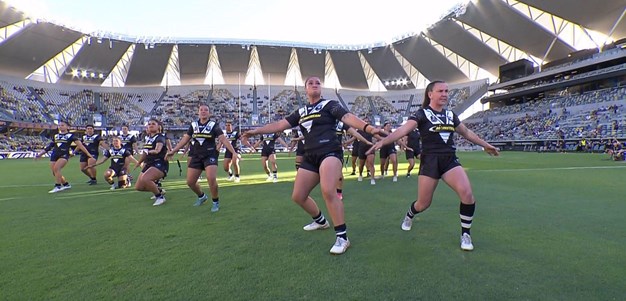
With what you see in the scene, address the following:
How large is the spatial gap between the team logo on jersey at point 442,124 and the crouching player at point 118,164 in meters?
9.99

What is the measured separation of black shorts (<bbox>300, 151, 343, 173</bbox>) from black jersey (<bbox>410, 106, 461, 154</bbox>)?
1.13 meters

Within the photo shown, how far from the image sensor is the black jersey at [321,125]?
427cm

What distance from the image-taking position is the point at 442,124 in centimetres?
444

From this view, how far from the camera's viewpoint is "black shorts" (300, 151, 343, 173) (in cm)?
425

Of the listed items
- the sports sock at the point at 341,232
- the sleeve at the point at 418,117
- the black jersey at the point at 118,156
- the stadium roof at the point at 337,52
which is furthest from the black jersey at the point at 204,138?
the stadium roof at the point at 337,52

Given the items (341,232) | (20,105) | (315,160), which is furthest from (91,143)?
(20,105)

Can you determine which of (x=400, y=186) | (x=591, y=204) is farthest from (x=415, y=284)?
(x=400, y=186)

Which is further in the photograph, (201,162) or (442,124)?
(201,162)

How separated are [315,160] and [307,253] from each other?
1.16 m

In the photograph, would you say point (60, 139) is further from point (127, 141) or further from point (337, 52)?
point (337, 52)

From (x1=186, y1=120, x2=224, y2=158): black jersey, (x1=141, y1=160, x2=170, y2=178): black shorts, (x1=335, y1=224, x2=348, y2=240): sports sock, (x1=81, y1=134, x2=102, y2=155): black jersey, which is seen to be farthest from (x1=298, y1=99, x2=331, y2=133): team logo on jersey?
(x1=81, y1=134, x2=102, y2=155): black jersey

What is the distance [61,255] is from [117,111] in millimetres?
68311

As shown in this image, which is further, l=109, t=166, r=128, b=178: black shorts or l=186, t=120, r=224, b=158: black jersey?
l=109, t=166, r=128, b=178: black shorts

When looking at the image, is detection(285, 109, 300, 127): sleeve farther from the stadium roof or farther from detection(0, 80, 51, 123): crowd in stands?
detection(0, 80, 51, 123): crowd in stands
